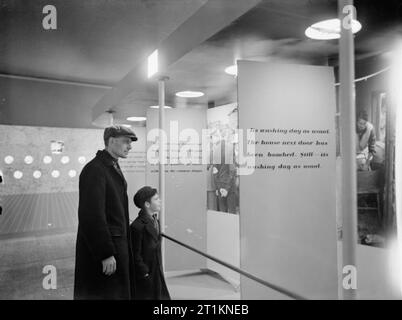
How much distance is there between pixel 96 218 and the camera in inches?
89.4

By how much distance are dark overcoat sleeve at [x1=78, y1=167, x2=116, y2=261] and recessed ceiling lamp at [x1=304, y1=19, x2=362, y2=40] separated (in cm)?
156

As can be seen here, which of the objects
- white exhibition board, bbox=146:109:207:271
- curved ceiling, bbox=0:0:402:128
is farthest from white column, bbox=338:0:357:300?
white exhibition board, bbox=146:109:207:271

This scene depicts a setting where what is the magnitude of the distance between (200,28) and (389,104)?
1.21 m

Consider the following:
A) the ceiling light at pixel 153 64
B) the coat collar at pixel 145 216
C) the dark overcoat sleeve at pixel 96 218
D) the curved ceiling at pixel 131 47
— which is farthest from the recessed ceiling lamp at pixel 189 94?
the dark overcoat sleeve at pixel 96 218

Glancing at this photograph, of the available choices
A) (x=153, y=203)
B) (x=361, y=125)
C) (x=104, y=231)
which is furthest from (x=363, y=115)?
(x=104, y=231)

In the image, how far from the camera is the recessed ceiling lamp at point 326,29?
1800mm

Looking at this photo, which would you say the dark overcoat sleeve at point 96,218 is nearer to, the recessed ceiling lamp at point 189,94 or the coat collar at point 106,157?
the coat collar at point 106,157

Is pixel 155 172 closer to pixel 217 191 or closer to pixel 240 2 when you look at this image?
pixel 217 191

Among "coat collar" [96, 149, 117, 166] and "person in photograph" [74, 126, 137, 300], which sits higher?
"coat collar" [96, 149, 117, 166]

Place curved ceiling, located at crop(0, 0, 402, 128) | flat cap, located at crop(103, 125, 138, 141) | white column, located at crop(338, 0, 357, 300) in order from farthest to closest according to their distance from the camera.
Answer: flat cap, located at crop(103, 125, 138, 141) → curved ceiling, located at crop(0, 0, 402, 128) → white column, located at crop(338, 0, 357, 300)

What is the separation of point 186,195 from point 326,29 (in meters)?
2.70

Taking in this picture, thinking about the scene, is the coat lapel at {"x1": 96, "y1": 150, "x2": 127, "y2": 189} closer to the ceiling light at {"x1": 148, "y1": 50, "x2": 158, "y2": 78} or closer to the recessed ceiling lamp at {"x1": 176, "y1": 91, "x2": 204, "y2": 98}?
the ceiling light at {"x1": 148, "y1": 50, "x2": 158, "y2": 78}

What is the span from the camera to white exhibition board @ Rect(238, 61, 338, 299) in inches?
77.3

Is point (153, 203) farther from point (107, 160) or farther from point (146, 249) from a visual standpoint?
point (107, 160)
